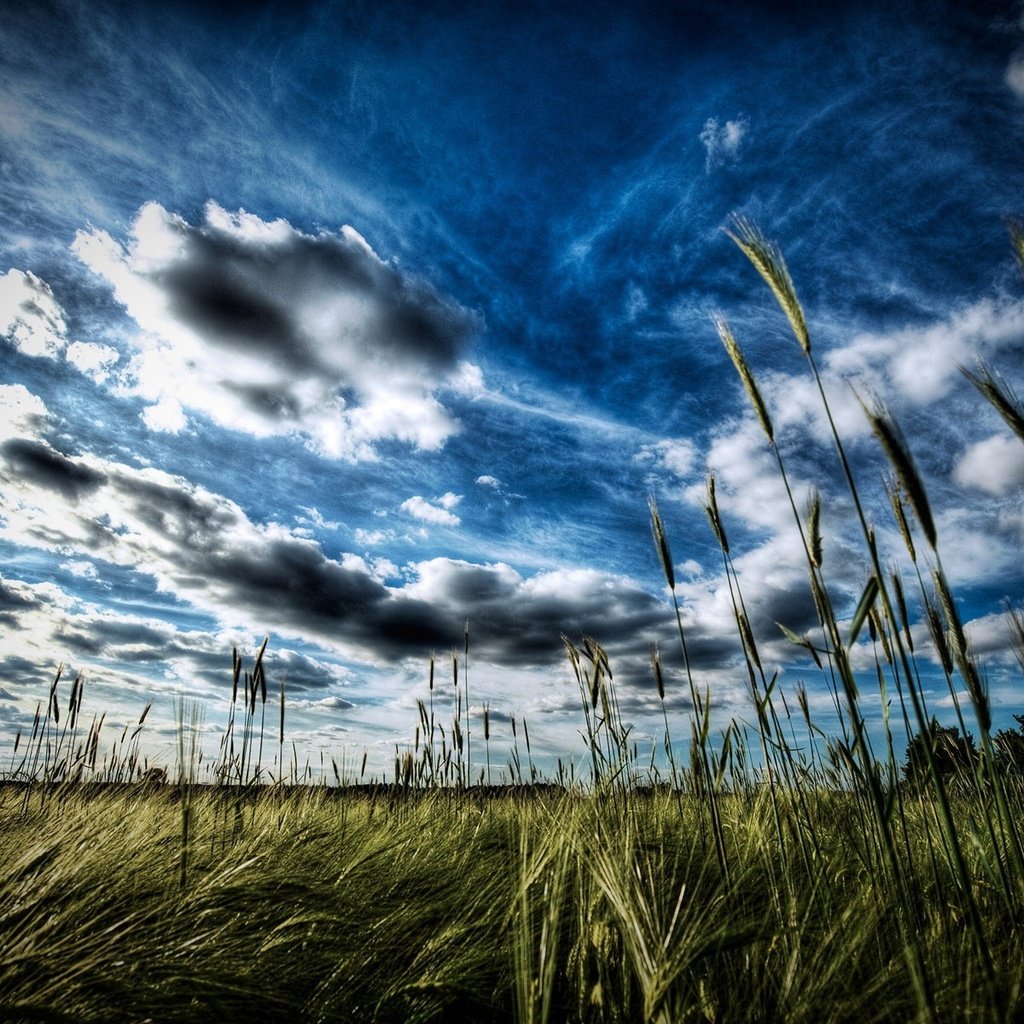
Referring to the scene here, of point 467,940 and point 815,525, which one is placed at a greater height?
point 815,525

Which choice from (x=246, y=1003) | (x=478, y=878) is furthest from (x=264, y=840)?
(x=246, y=1003)

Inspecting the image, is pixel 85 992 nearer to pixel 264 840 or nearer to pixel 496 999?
pixel 496 999

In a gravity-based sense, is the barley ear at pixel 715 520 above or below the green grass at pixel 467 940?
above

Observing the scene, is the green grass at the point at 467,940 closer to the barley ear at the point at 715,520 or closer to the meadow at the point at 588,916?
the meadow at the point at 588,916

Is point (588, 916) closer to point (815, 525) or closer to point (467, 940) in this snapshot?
point (467, 940)

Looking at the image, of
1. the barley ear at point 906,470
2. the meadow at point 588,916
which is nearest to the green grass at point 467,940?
the meadow at point 588,916

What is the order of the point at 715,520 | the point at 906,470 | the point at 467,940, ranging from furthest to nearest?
the point at 715,520, the point at 467,940, the point at 906,470

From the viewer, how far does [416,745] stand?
275 inches

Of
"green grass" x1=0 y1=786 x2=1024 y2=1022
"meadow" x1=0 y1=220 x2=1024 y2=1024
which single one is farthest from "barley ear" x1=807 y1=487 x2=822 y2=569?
"green grass" x1=0 y1=786 x2=1024 y2=1022

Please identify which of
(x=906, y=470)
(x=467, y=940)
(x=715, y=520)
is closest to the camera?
(x=906, y=470)

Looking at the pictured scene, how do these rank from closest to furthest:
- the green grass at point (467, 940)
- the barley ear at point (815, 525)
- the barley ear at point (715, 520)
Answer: the green grass at point (467, 940) < the barley ear at point (815, 525) < the barley ear at point (715, 520)

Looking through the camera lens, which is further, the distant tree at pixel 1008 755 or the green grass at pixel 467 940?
the distant tree at pixel 1008 755

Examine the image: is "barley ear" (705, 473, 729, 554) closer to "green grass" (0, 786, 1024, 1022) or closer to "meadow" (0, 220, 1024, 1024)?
"meadow" (0, 220, 1024, 1024)

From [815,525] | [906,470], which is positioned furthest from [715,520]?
[906,470]
